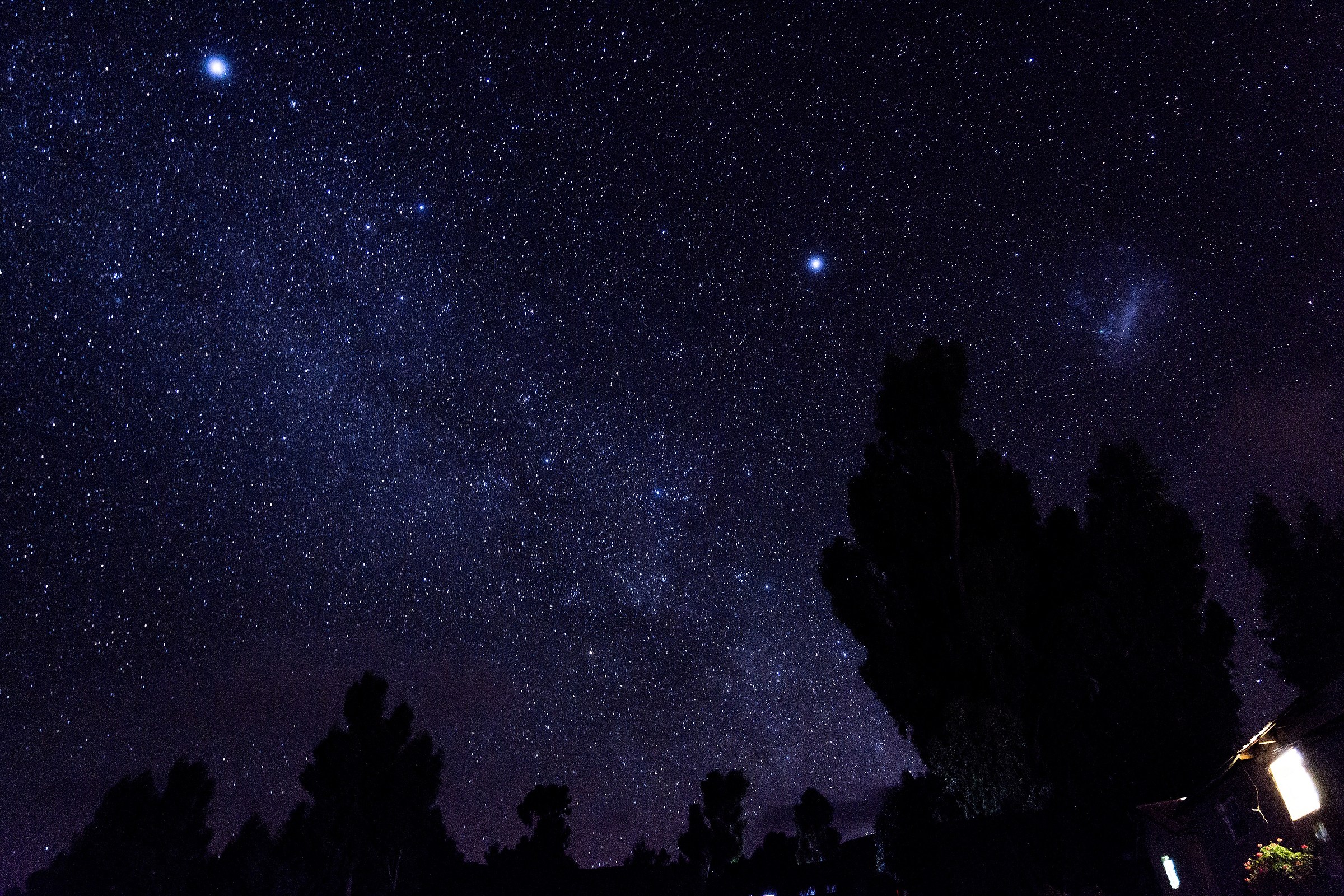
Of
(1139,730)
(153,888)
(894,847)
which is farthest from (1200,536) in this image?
(153,888)

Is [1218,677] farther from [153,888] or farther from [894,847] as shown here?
[153,888]

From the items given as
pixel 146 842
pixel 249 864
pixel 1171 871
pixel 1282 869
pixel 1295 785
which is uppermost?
pixel 146 842

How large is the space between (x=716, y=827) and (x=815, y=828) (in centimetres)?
959

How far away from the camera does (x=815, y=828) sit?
56375 millimetres

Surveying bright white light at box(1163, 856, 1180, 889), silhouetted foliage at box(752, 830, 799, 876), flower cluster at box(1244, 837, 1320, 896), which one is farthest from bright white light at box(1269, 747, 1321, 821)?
silhouetted foliage at box(752, 830, 799, 876)

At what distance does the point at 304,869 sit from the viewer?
34.5 meters

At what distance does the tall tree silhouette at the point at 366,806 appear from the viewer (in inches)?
1321

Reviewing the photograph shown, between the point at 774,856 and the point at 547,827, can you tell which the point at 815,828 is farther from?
the point at 547,827

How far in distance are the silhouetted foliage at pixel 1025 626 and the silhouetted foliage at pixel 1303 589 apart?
13555 millimetres

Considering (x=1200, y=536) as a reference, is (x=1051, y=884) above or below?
below

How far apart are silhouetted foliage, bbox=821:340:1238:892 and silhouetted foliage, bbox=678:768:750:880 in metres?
31.4

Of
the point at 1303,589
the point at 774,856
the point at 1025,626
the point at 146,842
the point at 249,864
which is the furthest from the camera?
the point at 774,856

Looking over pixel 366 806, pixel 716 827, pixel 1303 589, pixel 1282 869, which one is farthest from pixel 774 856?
pixel 1282 869

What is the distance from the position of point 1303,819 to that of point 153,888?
48267mm
